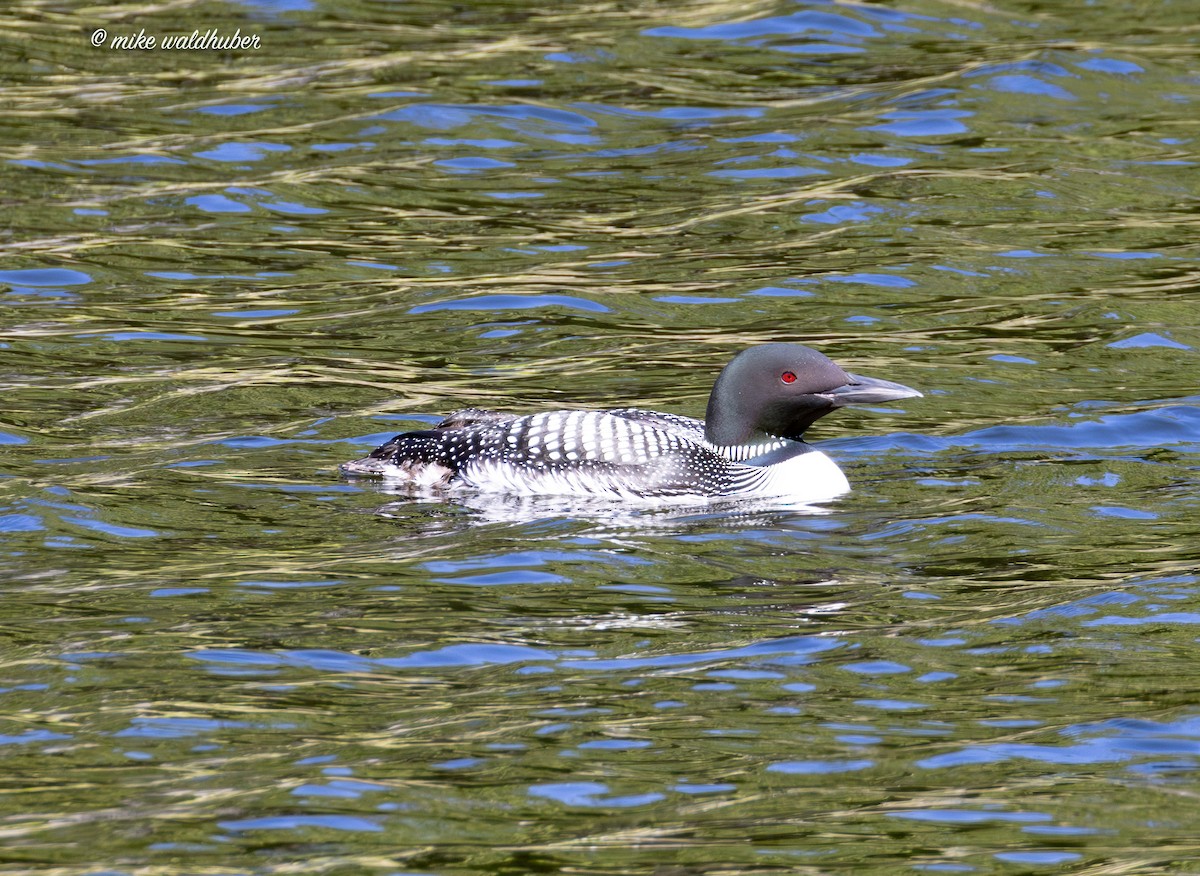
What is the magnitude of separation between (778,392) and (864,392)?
364 mm

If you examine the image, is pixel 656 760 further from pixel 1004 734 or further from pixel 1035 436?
pixel 1035 436

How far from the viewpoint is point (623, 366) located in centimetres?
1005

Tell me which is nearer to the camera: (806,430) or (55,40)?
(806,430)

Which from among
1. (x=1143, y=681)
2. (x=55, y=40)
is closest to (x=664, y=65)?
(x=55, y=40)

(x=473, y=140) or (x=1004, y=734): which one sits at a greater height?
(x=473, y=140)

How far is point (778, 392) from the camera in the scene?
8375 millimetres

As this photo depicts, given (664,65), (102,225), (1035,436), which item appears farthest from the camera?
(664,65)

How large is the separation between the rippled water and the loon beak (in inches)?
15.7

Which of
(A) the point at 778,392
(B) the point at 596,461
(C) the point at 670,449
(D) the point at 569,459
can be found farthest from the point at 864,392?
(D) the point at 569,459

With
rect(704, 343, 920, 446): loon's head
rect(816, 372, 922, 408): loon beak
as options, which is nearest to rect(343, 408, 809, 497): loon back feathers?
rect(704, 343, 920, 446): loon's head

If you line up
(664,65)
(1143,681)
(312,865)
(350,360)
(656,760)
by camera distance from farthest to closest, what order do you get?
(664,65), (350,360), (1143,681), (656,760), (312,865)

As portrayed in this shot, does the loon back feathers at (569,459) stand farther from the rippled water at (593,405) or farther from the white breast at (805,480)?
the rippled water at (593,405)

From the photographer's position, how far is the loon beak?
8203 millimetres

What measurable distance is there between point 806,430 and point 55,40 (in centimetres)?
825
